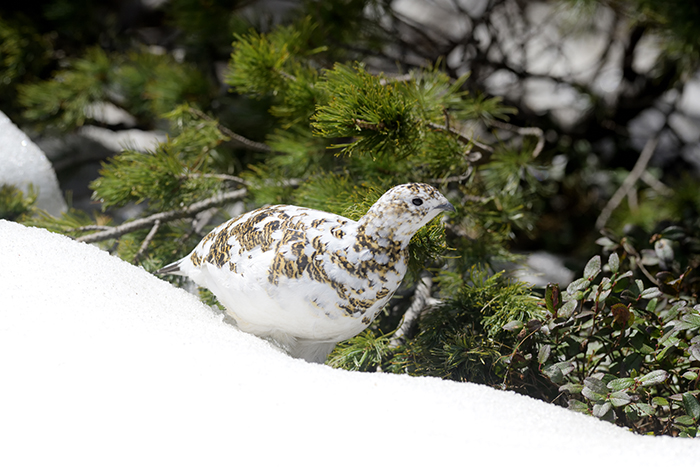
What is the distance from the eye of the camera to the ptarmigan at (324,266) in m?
0.70

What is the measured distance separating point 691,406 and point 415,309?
405 millimetres

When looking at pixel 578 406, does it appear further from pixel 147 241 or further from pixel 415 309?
pixel 147 241

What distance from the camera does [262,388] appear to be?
64 centimetres

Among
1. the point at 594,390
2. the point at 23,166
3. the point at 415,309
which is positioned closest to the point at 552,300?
the point at 594,390

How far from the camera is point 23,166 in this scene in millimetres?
1143

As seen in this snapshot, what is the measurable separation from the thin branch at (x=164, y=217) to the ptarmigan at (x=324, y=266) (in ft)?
1.07

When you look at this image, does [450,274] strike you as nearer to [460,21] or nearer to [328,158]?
[328,158]

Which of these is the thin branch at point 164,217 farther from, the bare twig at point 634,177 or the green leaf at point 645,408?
the bare twig at point 634,177

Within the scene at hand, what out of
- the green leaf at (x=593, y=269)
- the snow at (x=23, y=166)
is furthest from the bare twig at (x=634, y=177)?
the snow at (x=23, y=166)

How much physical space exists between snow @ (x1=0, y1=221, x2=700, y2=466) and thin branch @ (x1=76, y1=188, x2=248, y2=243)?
0.77 ft

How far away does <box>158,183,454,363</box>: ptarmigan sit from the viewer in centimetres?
70

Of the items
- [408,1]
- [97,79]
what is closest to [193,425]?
[97,79]

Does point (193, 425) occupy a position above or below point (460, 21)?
below

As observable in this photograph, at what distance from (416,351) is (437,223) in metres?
0.19
